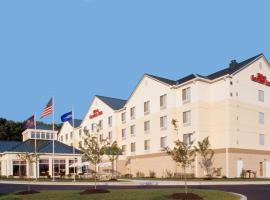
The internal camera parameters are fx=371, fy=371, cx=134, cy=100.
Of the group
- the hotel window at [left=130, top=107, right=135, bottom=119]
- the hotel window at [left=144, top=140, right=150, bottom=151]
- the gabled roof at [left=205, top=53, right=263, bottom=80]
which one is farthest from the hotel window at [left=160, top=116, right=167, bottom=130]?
the gabled roof at [left=205, top=53, right=263, bottom=80]

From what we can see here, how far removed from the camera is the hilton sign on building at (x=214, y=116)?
43.8m

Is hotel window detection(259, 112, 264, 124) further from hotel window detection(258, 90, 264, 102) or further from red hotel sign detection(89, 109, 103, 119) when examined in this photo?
red hotel sign detection(89, 109, 103, 119)

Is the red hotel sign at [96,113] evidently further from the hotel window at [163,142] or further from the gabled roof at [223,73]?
the hotel window at [163,142]

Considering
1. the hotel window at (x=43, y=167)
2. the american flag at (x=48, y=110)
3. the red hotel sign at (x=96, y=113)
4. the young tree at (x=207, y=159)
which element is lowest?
the hotel window at (x=43, y=167)

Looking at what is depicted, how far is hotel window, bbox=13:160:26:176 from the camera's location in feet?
176

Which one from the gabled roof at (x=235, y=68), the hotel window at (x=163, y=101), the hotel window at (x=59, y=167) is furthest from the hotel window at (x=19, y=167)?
the gabled roof at (x=235, y=68)

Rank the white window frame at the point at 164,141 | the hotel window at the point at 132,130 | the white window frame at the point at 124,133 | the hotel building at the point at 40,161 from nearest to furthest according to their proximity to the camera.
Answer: the white window frame at the point at 164,141 < the hotel building at the point at 40,161 < the hotel window at the point at 132,130 < the white window frame at the point at 124,133

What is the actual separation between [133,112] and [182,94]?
1287 cm

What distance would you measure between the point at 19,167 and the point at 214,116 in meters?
28.9

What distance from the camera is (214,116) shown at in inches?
1794

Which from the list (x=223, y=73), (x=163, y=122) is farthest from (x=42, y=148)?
(x=223, y=73)

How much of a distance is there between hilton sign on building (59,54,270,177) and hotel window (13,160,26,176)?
16371 mm

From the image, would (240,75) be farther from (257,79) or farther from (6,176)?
(6,176)

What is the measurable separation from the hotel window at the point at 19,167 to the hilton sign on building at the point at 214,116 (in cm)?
1637
